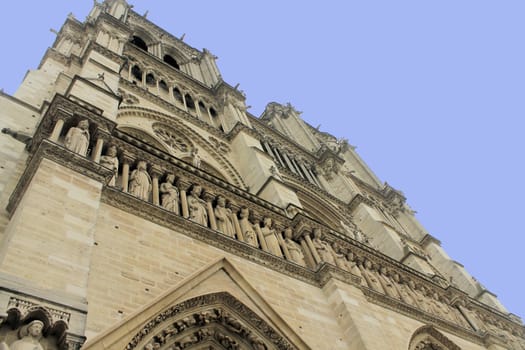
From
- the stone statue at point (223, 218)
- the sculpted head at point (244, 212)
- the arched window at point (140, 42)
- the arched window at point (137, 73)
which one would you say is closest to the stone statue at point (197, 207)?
the stone statue at point (223, 218)

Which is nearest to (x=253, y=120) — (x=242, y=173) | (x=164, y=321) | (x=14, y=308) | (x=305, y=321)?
(x=242, y=173)

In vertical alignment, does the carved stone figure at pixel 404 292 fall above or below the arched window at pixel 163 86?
below

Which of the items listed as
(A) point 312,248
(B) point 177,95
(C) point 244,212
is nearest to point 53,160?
(C) point 244,212

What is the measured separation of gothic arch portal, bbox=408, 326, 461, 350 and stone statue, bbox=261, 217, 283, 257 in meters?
3.56

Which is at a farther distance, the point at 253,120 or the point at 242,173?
the point at 253,120

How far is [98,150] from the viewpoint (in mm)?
7469

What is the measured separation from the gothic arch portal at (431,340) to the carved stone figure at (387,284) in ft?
2.96

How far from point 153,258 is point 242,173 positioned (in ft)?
25.6

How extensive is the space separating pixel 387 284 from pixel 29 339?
346 inches

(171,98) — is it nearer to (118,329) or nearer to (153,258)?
(153,258)

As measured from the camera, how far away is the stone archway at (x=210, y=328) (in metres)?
5.67

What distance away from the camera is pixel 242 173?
1409 cm

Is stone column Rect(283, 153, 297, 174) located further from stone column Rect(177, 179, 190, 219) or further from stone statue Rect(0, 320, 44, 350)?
stone statue Rect(0, 320, 44, 350)

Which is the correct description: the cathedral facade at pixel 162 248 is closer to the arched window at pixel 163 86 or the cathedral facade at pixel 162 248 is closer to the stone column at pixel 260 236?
the stone column at pixel 260 236
